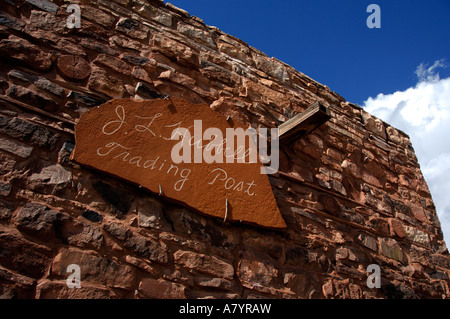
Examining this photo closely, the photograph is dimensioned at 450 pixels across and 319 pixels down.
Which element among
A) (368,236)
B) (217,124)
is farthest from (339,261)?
(217,124)

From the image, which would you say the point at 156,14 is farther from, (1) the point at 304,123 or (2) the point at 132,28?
(1) the point at 304,123

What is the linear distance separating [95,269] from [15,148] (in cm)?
63

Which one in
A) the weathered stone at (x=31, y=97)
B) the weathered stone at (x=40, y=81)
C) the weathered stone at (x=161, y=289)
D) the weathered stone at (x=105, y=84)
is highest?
the weathered stone at (x=105, y=84)

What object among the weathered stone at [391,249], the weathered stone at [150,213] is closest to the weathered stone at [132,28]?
the weathered stone at [150,213]

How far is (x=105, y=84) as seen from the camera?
1963 millimetres

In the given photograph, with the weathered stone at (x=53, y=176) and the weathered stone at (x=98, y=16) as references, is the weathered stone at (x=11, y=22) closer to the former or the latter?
the weathered stone at (x=98, y=16)

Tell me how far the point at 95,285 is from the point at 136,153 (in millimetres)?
642

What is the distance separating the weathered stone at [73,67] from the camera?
1.87 m

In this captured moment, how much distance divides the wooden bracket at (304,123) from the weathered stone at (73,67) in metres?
1.29

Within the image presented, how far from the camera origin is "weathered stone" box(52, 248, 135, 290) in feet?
4.66

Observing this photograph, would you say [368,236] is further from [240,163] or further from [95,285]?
[95,285]

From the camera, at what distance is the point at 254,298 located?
178 cm

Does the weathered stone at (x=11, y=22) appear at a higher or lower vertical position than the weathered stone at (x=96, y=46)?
lower

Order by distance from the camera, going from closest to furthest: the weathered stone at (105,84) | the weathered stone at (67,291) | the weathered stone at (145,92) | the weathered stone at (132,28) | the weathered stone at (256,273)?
the weathered stone at (67,291) < the weathered stone at (256,273) < the weathered stone at (105,84) < the weathered stone at (145,92) < the weathered stone at (132,28)
